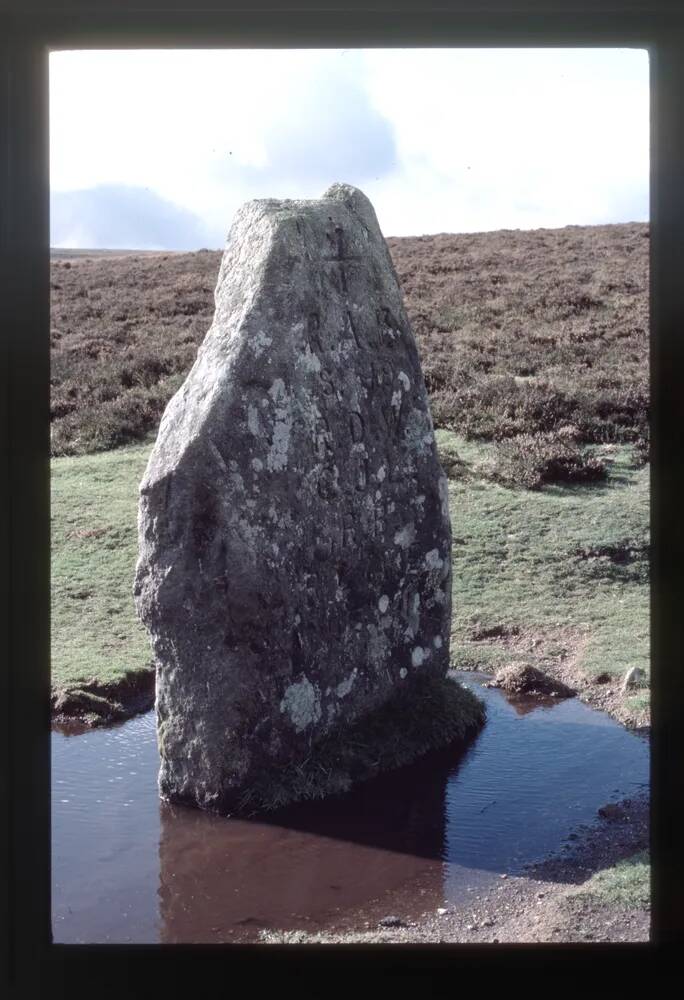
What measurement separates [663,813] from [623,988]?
30.3 inches

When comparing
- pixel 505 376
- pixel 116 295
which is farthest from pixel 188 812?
pixel 116 295

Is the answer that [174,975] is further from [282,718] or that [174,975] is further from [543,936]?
[282,718]

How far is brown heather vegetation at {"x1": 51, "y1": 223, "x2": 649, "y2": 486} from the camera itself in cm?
1725

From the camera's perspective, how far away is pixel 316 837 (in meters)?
6.73

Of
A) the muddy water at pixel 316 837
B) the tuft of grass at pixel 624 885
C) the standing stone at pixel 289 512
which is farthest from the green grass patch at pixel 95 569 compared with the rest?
the tuft of grass at pixel 624 885

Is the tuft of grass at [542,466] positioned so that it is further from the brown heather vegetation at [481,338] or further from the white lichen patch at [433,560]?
the white lichen patch at [433,560]

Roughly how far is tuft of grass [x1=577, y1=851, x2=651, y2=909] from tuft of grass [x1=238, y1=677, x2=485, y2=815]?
6.12 ft

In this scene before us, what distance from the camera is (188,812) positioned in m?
7.03

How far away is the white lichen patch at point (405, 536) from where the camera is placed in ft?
26.2

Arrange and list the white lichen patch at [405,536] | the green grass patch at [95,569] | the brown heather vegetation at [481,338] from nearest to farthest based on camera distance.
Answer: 1. the white lichen patch at [405,536]
2. the green grass patch at [95,569]
3. the brown heather vegetation at [481,338]

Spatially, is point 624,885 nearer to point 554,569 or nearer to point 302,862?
point 302,862

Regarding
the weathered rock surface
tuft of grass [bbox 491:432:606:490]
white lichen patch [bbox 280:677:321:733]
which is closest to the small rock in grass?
the weathered rock surface

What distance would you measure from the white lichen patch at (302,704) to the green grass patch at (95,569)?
268cm

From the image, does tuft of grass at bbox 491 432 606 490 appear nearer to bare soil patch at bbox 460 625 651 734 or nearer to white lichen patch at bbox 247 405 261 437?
bare soil patch at bbox 460 625 651 734
